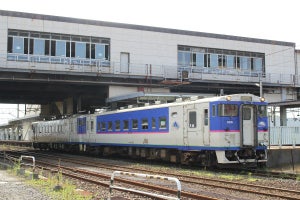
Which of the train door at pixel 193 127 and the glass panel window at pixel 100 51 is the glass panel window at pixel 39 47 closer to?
the glass panel window at pixel 100 51

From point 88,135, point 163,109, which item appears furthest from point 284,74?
point 163,109

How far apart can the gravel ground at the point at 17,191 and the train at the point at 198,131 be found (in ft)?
24.8

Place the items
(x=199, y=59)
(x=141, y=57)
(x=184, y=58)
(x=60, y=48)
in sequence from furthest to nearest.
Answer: (x=199, y=59) < (x=184, y=58) < (x=141, y=57) < (x=60, y=48)

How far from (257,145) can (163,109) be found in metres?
5.13

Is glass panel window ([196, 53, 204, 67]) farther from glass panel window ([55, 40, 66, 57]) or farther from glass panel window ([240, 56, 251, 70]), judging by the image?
glass panel window ([55, 40, 66, 57])

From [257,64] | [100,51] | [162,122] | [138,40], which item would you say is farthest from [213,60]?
[162,122]

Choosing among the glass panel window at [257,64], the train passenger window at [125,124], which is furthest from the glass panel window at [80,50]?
the glass panel window at [257,64]

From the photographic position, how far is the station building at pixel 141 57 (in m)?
32.9

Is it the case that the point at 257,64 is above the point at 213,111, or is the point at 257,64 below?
above

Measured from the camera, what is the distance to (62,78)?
33.0 meters

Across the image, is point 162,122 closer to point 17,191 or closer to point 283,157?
point 283,157

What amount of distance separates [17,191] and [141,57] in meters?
25.0

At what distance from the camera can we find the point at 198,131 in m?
18.7

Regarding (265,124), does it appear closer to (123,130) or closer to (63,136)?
(123,130)
